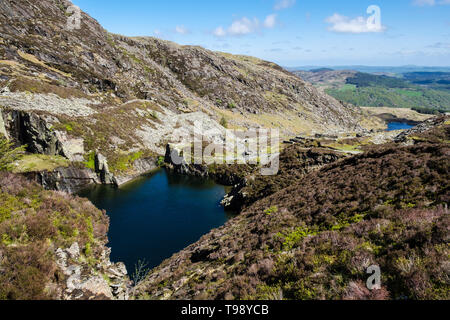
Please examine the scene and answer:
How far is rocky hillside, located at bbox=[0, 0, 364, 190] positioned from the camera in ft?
210

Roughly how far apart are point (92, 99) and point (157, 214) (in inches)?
2615

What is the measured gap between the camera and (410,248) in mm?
10141

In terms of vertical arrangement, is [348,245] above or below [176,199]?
above

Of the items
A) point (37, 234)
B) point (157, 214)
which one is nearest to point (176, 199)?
point (157, 214)

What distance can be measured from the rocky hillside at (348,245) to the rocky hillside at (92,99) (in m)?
55.2

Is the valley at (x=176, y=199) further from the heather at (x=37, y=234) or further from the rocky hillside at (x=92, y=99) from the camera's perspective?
the rocky hillside at (x=92, y=99)

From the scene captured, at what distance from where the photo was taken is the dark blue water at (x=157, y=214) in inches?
1475

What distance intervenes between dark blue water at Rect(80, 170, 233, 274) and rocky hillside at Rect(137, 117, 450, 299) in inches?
546

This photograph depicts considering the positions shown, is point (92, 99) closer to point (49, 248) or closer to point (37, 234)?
point (37, 234)

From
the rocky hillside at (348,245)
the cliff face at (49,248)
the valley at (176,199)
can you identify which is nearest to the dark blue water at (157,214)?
the valley at (176,199)

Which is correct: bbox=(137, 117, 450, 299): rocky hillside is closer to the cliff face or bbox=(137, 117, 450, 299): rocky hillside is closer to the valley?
the valley

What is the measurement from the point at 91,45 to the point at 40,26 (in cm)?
2554

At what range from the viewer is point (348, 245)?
12.2 m

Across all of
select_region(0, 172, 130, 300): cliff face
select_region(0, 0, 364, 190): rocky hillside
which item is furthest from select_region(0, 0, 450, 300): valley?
select_region(0, 0, 364, 190): rocky hillside
